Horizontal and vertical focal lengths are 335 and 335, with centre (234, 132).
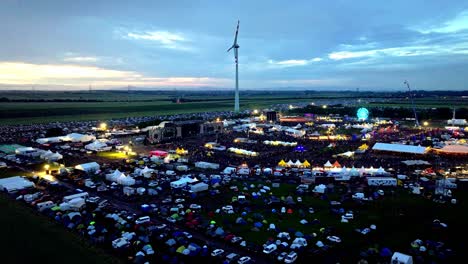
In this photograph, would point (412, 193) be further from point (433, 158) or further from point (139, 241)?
point (139, 241)

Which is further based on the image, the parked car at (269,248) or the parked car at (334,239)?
the parked car at (334,239)

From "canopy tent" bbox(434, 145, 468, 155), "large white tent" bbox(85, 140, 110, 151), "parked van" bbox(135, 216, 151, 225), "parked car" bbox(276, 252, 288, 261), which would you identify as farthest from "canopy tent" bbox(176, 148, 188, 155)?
"canopy tent" bbox(434, 145, 468, 155)

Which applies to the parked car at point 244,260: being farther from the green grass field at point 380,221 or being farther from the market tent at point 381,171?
the market tent at point 381,171

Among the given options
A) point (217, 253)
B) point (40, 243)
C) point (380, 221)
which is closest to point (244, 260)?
point (217, 253)

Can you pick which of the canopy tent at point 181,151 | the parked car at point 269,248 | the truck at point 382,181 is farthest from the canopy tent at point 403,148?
the parked car at point 269,248

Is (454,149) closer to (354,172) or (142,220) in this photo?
(354,172)
